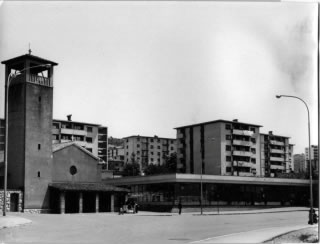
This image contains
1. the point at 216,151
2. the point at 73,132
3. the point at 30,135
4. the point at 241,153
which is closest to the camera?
the point at 30,135

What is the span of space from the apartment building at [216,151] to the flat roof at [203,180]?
21.0 ft

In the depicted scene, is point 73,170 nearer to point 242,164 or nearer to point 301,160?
point 301,160

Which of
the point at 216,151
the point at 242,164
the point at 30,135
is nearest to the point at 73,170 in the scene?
the point at 30,135

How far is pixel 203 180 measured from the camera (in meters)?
60.2

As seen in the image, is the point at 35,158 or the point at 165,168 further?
the point at 165,168

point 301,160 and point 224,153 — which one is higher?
point 224,153

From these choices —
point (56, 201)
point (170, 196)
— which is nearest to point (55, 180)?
point (56, 201)

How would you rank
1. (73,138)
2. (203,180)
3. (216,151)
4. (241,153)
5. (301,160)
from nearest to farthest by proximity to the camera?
(301,160), (203,180), (216,151), (241,153), (73,138)

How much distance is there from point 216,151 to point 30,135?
35.3 meters

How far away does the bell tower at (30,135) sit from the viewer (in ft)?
150

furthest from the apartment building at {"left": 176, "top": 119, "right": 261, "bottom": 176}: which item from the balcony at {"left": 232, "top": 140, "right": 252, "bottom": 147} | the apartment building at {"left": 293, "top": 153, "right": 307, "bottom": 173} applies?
the apartment building at {"left": 293, "top": 153, "right": 307, "bottom": 173}

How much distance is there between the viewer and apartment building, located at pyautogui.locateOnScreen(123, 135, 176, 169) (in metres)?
120

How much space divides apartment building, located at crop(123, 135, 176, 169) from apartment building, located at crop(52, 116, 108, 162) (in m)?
12.3

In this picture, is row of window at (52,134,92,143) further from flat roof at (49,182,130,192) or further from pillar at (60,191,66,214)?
pillar at (60,191,66,214)
